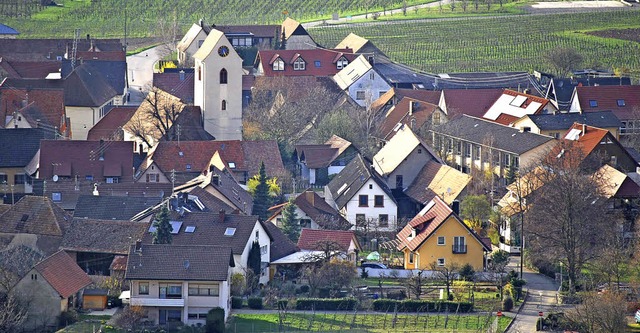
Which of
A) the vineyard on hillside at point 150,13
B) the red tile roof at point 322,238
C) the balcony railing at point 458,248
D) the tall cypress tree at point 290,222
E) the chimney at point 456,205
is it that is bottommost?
the balcony railing at point 458,248

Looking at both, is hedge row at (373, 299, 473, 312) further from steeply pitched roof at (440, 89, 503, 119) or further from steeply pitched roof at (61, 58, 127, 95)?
steeply pitched roof at (61, 58, 127, 95)

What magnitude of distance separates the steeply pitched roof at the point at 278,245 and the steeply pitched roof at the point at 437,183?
898 cm

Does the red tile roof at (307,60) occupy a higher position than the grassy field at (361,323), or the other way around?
the red tile roof at (307,60)

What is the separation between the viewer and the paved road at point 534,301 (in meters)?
55.9

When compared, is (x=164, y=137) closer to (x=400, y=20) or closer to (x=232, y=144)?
(x=232, y=144)

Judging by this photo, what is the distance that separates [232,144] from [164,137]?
14.0 ft

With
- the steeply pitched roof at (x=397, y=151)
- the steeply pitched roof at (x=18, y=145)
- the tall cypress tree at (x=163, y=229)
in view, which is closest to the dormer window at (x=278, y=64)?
the steeply pitched roof at (x=397, y=151)

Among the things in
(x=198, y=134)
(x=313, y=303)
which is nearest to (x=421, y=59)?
(x=198, y=134)

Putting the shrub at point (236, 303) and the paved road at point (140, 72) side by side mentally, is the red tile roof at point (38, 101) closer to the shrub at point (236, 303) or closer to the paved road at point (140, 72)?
the paved road at point (140, 72)

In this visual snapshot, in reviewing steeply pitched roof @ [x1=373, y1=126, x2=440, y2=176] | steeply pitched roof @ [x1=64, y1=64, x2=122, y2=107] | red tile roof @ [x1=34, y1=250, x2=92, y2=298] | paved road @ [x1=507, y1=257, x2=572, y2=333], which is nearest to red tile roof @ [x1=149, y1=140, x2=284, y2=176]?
steeply pitched roof @ [x1=373, y1=126, x2=440, y2=176]

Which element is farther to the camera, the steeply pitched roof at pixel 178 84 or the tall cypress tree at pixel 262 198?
the steeply pitched roof at pixel 178 84

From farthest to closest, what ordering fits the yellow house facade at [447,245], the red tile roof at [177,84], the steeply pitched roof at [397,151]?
the red tile roof at [177,84]
the steeply pitched roof at [397,151]
the yellow house facade at [447,245]

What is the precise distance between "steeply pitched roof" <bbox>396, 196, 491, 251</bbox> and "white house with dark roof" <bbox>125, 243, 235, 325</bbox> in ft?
31.4

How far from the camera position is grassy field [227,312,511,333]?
54.9 m
